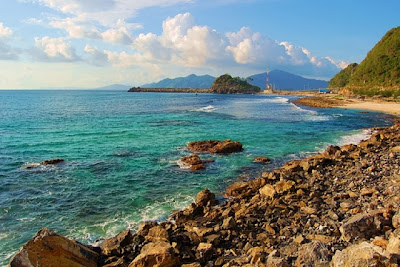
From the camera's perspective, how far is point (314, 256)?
330 inches

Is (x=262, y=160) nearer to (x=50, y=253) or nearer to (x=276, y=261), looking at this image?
(x=276, y=261)

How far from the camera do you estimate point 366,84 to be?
126 m

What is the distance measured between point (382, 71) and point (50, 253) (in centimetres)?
14474

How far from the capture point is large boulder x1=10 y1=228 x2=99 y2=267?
375 inches

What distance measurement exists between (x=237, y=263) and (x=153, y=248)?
3096mm

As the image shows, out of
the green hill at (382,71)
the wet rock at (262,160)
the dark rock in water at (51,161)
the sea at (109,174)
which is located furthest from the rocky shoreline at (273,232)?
the green hill at (382,71)

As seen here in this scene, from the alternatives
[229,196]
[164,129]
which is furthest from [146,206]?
[164,129]

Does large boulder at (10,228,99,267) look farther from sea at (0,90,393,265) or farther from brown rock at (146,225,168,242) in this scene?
sea at (0,90,393,265)

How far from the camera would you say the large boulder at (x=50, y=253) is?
952 cm

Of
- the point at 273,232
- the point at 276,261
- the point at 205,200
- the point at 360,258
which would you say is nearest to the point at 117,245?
the point at 205,200

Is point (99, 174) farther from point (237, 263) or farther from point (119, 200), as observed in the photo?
point (237, 263)

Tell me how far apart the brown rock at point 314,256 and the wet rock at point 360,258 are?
0.58 metres

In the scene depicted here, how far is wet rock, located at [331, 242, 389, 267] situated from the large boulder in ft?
28.5

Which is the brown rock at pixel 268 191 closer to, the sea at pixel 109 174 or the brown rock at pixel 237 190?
the brown rock at pixel 237 190
